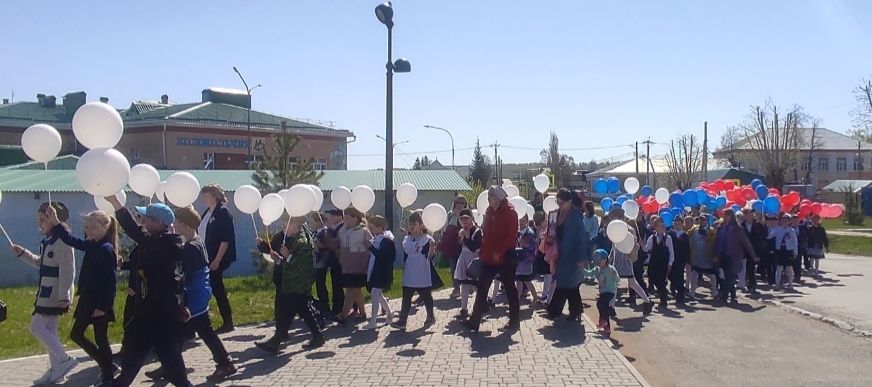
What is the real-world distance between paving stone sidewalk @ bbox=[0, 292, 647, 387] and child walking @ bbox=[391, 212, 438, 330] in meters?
0.25

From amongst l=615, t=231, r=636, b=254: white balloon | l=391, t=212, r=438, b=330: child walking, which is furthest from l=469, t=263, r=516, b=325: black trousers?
l=615, t=231, r=636, b=254: white balloon

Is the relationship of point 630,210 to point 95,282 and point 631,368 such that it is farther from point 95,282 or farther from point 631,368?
point 95,282

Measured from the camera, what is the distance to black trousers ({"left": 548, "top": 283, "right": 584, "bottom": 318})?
1023cm

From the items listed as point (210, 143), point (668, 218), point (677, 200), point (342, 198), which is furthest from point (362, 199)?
point (210, 143)

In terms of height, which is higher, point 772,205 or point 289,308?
point 772,205

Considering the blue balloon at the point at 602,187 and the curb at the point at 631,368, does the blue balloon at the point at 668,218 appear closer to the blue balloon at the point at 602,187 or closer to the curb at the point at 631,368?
the blue balloon at the point at 602,187

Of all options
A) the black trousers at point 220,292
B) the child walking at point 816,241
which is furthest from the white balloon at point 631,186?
the black trousers at point 220,292

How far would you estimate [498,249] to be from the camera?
959cm

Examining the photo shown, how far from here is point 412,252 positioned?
10109mm

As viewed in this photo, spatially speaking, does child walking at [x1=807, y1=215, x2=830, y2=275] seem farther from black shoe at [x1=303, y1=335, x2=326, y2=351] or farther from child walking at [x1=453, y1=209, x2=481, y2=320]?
black shoe at [x1=303, y1=335, x2=326, y2=351]

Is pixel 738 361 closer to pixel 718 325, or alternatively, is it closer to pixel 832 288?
pixel 718 325

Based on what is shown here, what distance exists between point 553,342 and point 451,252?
3919 millimetres

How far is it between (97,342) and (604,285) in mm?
5946

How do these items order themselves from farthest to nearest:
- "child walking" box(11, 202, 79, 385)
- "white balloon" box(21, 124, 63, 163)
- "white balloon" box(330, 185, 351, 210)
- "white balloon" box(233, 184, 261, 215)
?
"white balloon" box(330, 185, 351, 210) < "white balloon" box(233, 184, 261, 215) < "white balloon" box(21, 124, 63, 163) < "child walking" box(11, 202, 79, 385)
